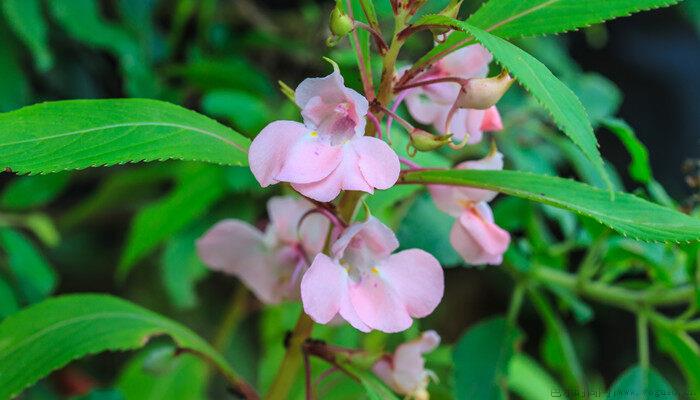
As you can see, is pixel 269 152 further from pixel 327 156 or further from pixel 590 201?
pixel 590 201

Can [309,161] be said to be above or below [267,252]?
above

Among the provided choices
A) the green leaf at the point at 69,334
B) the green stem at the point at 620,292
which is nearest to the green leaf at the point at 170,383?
the green leaf at the point at 69,334

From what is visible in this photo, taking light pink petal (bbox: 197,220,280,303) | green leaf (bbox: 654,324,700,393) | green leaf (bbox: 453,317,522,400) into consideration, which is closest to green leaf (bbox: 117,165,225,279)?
light pink petal (bbox: 197,220,280,303)

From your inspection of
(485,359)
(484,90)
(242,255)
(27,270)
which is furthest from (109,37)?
(484,90)

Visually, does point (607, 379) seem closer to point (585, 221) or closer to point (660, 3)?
point (585, 221)

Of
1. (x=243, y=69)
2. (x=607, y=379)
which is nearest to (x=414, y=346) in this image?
(x=243, y=69)

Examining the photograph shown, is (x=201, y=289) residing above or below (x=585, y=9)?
below

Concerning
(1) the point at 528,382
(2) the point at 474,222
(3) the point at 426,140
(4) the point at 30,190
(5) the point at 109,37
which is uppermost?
(3) the point at 426,140

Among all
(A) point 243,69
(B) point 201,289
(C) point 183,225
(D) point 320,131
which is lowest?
(B) point 201,289
